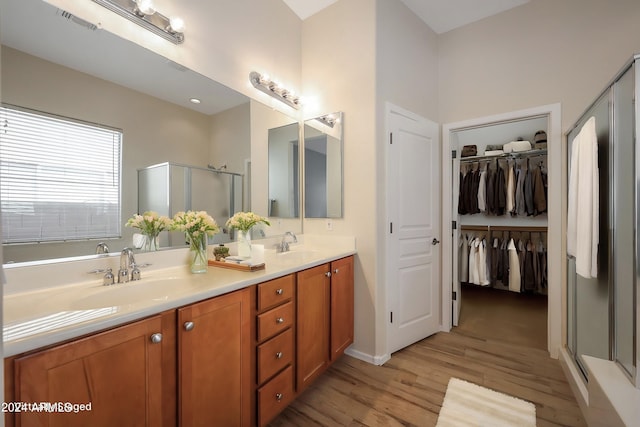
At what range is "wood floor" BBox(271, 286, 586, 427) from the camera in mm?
1649

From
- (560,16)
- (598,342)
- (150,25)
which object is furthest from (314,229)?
(560,16)

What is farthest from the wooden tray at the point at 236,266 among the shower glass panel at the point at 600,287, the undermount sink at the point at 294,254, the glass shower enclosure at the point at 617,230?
the shower glass panel at the point at 600,287

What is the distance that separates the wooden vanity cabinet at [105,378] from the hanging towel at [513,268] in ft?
13.0

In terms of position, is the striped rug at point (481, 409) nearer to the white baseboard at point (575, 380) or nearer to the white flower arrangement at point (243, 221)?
the white baseboard at point (575, 380)

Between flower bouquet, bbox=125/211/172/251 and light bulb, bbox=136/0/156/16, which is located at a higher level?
light bulb, bbox=136/0/156/16

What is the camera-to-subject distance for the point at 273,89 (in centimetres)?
236

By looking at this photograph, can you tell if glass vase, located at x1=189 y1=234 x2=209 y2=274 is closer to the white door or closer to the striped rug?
the white door

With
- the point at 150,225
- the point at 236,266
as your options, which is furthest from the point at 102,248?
the point at 236,266

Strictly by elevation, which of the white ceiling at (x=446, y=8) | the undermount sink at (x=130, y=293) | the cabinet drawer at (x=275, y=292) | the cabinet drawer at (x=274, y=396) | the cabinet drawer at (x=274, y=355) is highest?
the white ceiling at (x=446, y=8)

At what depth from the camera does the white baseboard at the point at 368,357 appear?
222 cm

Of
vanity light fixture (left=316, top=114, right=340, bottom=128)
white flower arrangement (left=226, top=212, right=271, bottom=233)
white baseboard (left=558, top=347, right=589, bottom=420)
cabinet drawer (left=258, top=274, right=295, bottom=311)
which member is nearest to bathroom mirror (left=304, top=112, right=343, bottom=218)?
vanity light fixture (left=316, top=114, right=340, bottom=128)

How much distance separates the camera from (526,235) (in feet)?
12.1

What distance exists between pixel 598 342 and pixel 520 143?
104 inches

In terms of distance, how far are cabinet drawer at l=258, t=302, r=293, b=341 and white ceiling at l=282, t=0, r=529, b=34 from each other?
8.75 ft
